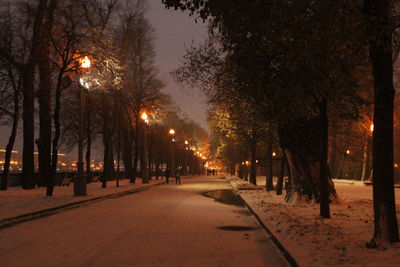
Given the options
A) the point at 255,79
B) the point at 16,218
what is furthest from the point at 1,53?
the point at 255,79

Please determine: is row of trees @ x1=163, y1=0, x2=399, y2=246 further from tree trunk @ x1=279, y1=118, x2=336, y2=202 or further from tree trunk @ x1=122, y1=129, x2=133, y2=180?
tree trunk @ x1=122, y1=129, x2=133, y2=180

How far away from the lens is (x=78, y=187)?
2405cm

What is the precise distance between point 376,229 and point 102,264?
15.8 ft

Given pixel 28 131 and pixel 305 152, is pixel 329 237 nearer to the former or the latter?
pixel 305 152

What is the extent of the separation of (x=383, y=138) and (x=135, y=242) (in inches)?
207

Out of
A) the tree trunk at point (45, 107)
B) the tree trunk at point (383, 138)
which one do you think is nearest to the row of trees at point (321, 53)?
the tree trunk at point (383, 138)

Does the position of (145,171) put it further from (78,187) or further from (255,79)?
(255,79)

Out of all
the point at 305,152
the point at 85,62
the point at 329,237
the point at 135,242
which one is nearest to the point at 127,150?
the point at 85,62

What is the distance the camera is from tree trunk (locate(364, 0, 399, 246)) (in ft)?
26.8

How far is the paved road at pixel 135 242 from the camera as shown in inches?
308

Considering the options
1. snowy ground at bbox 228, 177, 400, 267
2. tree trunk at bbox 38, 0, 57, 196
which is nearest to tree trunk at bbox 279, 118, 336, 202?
snowy ground at bbox 228, 177, 400, 267

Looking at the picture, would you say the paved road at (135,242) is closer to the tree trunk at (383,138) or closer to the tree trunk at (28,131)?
the tree trunk at (383,138)

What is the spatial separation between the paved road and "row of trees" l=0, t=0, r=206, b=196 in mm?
11576

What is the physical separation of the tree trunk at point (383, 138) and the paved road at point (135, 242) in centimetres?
201
